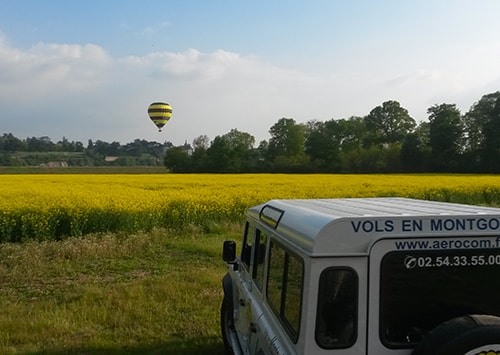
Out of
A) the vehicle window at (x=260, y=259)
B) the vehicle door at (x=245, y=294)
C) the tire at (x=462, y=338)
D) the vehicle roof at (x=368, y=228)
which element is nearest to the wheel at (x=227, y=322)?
the vehicle door at (x=245, y=294)

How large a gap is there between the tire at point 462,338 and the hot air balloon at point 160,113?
141 feet

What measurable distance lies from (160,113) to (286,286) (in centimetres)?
4223

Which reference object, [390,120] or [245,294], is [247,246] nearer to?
[245,294]

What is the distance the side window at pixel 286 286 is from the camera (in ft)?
7.90

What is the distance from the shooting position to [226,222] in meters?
15.1

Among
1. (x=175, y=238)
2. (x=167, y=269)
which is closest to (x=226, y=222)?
(x=175, y=238)

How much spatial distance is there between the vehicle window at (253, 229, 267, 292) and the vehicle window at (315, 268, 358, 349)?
116 cm

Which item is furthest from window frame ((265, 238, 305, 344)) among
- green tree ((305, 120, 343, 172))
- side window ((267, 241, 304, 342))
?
green tree ((305, 120, 343, 172))

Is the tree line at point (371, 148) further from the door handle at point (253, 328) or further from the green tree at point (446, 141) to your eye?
the door handle at point (253, 328)

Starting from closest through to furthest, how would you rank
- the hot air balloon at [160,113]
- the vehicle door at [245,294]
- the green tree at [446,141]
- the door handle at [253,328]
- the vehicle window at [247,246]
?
1. the door handle at [253,328]
2. the vehicle door at [245,294]
3. the vehicle window at [247,246]
4. the hot air balloon at [160,113]
5. the green tree at [446,141]

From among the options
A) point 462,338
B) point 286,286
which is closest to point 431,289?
point 462,338

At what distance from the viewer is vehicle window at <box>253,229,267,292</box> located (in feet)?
11.4

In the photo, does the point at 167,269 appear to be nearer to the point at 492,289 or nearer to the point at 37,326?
the point at 37,326

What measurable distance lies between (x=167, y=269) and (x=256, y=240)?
5.76m
